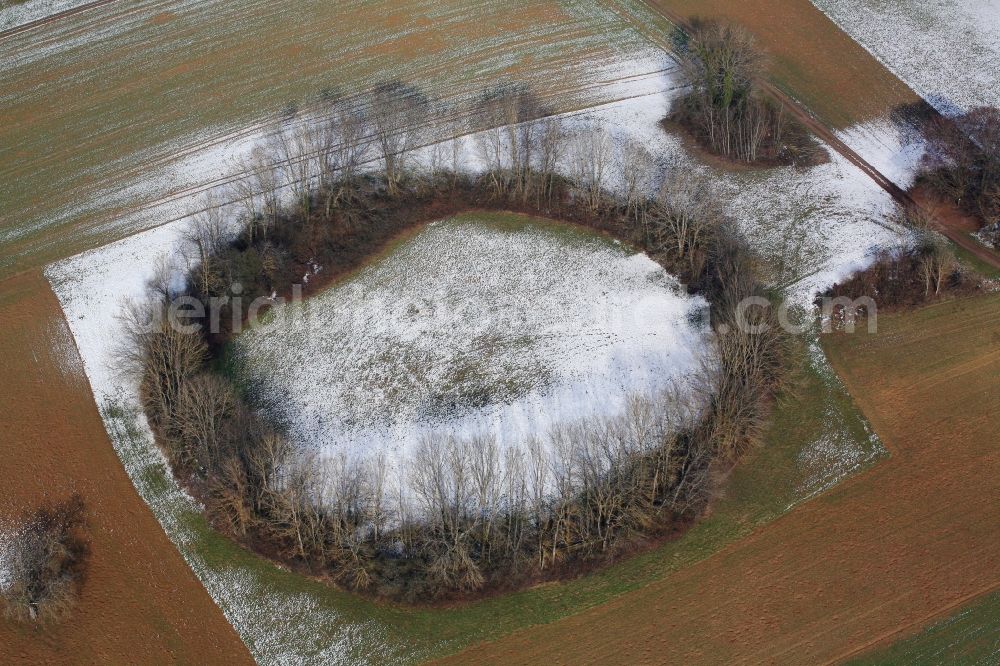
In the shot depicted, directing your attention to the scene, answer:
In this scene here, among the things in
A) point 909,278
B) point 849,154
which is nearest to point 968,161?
point 849,154

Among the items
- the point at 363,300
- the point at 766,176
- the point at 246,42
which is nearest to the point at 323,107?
the point at 246,42

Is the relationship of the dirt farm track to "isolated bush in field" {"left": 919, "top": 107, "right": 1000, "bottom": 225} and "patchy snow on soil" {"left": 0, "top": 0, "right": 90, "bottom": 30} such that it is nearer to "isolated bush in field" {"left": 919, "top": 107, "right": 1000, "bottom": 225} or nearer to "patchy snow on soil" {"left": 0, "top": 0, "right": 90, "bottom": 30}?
"patchy snow on soil" {"left": 0, "top": 0, "right": 90, "bottom": 30}

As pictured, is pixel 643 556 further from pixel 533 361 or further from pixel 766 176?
pixel 766 176

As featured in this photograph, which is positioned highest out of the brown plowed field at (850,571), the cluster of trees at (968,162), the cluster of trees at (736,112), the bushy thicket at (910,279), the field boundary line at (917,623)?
the cluster of trees at (736,112)

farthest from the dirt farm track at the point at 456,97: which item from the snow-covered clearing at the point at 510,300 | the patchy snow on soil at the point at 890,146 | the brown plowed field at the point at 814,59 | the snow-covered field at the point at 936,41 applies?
the snow-covered field at the point at 936,41

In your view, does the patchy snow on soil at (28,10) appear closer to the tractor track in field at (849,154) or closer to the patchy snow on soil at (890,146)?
the tractor track in field at (849,154)

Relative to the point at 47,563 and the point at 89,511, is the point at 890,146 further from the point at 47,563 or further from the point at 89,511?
the point at 47,563
